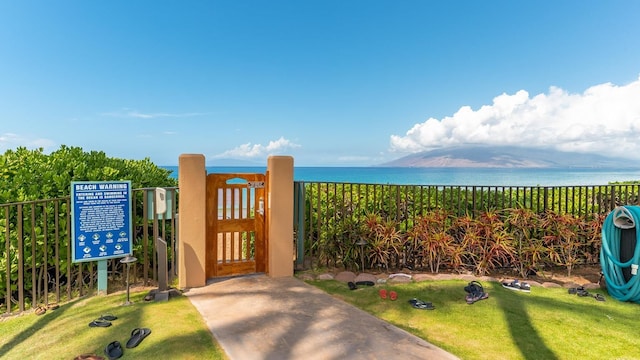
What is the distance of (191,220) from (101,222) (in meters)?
1.25

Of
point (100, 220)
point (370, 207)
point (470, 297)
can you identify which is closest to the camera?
point (470, 297)

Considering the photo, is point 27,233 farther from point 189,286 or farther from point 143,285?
point 189,286

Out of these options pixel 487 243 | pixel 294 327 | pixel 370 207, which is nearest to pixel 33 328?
pixel 294 327

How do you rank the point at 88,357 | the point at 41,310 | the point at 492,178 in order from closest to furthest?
the point at 88,357, the point at 41,310, the point at 492,178

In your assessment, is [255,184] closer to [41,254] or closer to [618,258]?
[41,254]

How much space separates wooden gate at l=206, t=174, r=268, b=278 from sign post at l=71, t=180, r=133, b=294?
3.92 ft

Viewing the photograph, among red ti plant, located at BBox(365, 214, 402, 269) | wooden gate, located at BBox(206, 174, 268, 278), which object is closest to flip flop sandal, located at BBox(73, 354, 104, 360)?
wooden gate, located at BBox(206, 174, 268, 278)

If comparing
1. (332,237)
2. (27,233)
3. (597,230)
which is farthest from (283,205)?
(597,230)

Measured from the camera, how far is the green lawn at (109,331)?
3111mm

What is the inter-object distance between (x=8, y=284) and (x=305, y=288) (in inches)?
158

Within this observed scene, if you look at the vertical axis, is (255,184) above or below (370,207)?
above

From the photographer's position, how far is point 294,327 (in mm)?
3611

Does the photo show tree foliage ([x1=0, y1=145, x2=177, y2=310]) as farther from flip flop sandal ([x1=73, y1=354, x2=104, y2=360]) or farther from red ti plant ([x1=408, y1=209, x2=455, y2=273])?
red ti plant ([x1=408, y1=209, x2=455, y2=273])

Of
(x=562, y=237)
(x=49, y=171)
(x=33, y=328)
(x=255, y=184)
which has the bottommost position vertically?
(x=33, y=328)
